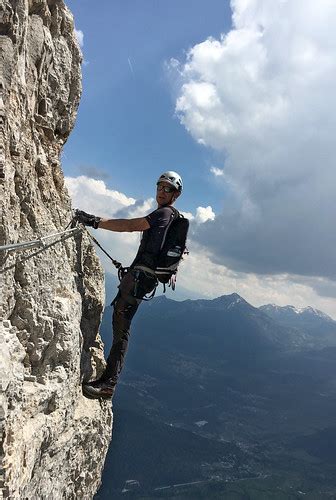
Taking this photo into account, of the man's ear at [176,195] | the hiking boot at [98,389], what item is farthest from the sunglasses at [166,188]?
the hiking boot at [98,389]

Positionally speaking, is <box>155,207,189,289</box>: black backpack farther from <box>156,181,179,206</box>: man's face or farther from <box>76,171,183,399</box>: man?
<box>156,181,179,206</box>: man's face

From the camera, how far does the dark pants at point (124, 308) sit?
862cm

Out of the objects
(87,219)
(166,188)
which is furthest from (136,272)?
(166,188)

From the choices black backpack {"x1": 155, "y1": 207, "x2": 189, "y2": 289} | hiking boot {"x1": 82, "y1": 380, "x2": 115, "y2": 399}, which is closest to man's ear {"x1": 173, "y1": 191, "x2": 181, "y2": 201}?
black backpack {"x1": 155, "y1": 207, "x2": 189, "y2": 289}

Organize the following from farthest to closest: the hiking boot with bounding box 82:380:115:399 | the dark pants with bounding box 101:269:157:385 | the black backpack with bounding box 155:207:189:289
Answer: the hiking boot with bounding box 82:380:115:399, the dark pants with bounding box 101:269:157:385, the black backpack with bounding box 155:207:189:289

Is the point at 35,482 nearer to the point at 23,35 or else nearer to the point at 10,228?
the point at 10,228

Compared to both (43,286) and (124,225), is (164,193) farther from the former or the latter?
(43,286)

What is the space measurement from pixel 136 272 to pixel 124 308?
2.90 ft

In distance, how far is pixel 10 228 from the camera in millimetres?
5945

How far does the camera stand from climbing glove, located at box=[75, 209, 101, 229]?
Answer: 26.3 feet

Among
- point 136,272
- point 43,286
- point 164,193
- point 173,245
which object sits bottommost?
point 43,286

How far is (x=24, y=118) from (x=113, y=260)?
4.01 meters

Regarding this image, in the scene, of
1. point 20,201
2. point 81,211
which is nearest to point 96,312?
point 81,211

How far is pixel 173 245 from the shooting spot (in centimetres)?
847
